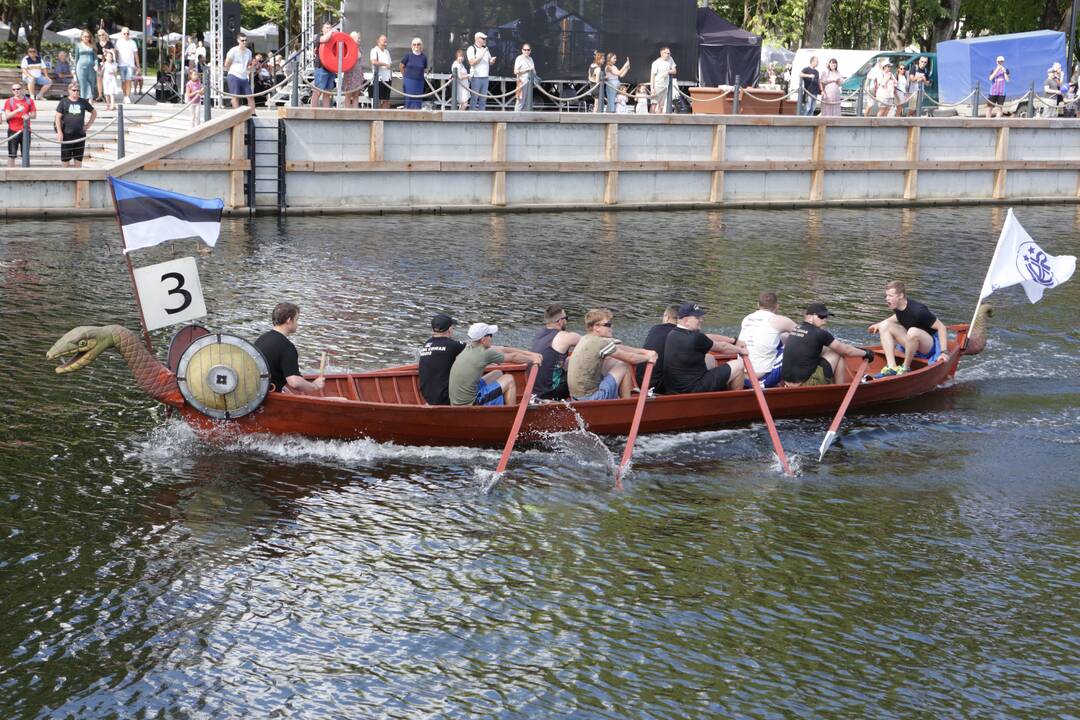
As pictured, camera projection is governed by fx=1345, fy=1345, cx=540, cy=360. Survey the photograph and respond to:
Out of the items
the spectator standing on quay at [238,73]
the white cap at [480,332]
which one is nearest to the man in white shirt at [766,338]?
the white cap at [480,332]

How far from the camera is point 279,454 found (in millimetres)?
13633

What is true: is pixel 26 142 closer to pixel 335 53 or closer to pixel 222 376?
pixel 335 53

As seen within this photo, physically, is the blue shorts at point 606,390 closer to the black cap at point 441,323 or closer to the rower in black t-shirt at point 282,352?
the black cap at point 441,323

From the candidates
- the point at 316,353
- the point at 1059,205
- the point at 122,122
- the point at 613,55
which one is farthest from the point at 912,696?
the point at 1059,205

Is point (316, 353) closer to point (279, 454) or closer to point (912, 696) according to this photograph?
point (279, 454)

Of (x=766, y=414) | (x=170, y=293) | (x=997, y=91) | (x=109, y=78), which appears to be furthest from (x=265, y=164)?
(x=997, y=91)

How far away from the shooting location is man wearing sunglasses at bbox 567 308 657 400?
14461 mm

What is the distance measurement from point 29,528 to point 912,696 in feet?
24.0

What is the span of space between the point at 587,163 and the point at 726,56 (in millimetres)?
7187

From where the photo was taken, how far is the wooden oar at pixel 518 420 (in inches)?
522

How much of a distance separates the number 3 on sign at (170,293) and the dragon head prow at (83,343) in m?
0.64

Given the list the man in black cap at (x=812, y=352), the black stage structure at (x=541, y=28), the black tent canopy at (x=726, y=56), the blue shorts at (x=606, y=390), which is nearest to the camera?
the blue shorts at (x=606, y=390)

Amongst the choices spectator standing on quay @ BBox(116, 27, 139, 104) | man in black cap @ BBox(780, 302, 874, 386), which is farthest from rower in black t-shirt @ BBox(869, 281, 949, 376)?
spectator standing on quay @ BBox(116, 27, 139, 104)

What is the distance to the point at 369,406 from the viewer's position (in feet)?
44.2
